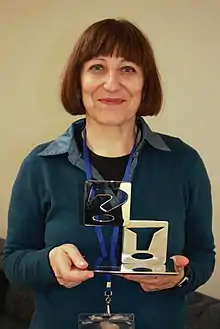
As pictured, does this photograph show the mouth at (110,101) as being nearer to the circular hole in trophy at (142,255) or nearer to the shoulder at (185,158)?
the shoulder at (185,158)

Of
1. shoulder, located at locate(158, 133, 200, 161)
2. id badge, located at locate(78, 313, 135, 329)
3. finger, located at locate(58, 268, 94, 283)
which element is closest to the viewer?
finger, located at locate(58, 268, 94, 283)

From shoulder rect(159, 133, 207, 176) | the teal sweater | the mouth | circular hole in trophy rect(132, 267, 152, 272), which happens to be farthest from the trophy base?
the mouth

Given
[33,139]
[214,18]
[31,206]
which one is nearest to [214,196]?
[214,18]

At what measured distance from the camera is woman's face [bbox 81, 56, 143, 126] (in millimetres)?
1275

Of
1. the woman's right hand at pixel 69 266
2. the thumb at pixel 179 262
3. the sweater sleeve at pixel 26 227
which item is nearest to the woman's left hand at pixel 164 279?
the thumb at pixel 179 262

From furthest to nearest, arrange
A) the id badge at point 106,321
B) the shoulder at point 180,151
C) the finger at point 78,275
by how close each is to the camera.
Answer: the shoulder at point 180,151 → the id badge at point 106,321 → the finger at point 78,275

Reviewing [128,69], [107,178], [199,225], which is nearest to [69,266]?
[107,178]

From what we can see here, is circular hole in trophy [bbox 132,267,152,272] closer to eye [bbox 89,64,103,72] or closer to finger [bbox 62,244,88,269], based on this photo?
finger [bbox 62,244,88,269]

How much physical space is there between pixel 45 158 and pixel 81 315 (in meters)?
0.35

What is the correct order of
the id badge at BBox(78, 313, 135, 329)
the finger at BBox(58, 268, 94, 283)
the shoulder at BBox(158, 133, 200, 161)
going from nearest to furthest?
the finger at BBox(58, 268, 94, 283), the id badge at BBox(78, 313, 135, 329), the shoulder at BBox(158, 133, 200, 161)

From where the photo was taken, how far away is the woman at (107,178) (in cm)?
127

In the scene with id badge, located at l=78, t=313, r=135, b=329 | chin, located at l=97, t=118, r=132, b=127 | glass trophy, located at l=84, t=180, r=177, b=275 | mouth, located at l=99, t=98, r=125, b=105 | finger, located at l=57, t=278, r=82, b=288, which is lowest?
id badge, located at l=78, t=313, r=135, b=329

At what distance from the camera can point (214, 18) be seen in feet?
7.11

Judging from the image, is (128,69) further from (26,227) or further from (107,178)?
(26,227)
